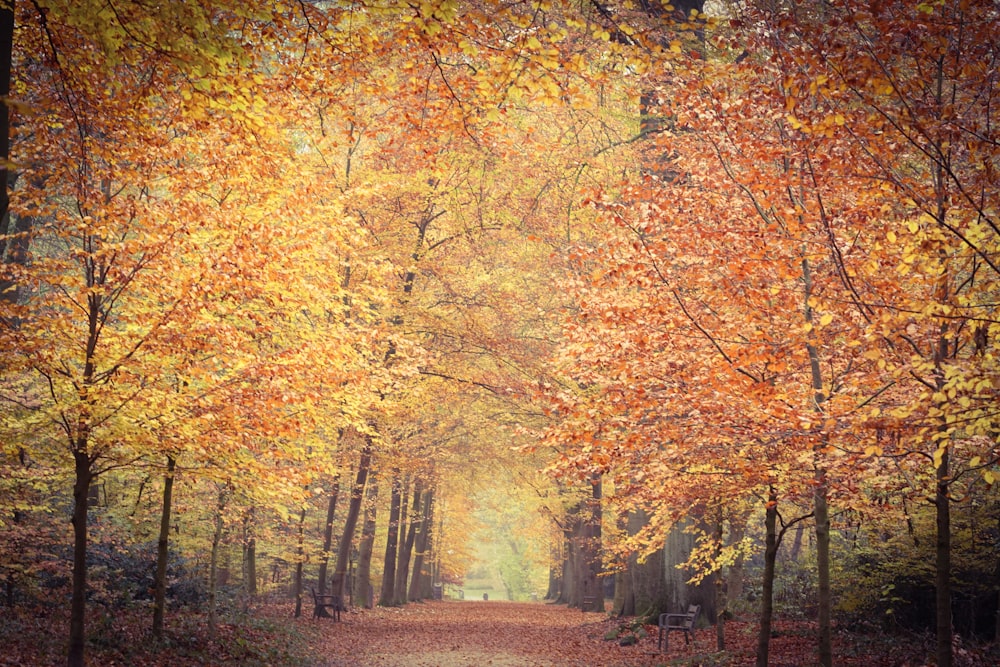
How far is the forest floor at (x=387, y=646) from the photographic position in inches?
427

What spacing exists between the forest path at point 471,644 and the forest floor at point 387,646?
27mm

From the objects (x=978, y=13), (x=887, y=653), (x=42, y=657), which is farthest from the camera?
(x=887, y=653)

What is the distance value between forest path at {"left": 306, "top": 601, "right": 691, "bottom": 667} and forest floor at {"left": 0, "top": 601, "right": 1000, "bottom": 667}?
3 centimetres

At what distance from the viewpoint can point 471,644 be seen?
17625 millimetres

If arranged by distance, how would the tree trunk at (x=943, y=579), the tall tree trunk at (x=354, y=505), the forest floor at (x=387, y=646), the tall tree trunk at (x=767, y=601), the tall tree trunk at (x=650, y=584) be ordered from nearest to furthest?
the tree trunk at (x=943, y=579) < the tall tree trunk at (x=767, y=601) < the forest floor at (x=387, y=646) < the tall tree trunk at (x=650, y=584) < the tall tree trunk at (x=354, y=505)

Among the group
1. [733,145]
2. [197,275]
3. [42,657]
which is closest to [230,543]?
[42,657]

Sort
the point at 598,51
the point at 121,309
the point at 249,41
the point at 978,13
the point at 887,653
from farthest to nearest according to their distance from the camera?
the point at 887,653, the point at 121,309, the point at 598,51, the point at 249,41, the point at 978,13

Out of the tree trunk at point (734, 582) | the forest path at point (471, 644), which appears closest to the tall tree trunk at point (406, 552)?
the forest path at point (471, 644)

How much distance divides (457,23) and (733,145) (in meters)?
3.84

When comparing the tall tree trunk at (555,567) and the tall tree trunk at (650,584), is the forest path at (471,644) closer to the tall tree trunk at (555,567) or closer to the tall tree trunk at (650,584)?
the tall tree trunk at (650,584)

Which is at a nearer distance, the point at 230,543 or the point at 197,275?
the point at 197,275

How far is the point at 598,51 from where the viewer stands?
8.51 metres

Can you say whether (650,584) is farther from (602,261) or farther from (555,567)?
(555,567)

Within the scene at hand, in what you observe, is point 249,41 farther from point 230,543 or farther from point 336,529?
point 336,529
